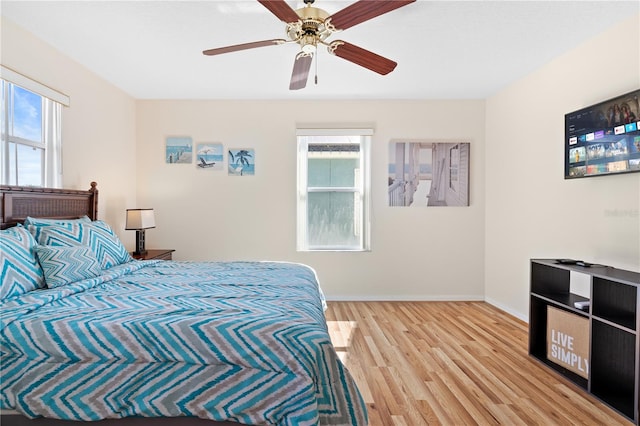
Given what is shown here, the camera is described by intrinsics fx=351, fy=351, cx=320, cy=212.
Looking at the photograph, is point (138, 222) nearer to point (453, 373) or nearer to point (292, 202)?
point (292, 202)

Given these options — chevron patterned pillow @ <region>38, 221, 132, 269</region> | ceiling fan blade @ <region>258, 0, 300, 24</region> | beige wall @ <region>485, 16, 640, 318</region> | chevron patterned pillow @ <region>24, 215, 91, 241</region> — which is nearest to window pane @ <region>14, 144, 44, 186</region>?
chevron patterned pillow @ <region>24, 215, 91, 241</region>

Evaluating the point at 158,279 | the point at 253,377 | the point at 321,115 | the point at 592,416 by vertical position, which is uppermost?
the point at 321,115

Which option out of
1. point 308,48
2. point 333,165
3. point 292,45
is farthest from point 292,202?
point 308,48

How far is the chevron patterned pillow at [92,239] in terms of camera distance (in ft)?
7.70

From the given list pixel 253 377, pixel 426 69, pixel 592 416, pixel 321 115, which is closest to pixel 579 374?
pixel 592 416

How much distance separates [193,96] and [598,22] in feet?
12.9

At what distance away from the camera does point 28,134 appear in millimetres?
2830

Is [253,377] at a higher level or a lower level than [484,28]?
lower

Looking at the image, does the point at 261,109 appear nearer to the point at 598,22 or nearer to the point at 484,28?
the point at 484,28

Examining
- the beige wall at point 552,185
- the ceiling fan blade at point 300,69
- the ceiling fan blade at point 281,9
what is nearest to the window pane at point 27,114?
the ceiling fan blade at point 300,69

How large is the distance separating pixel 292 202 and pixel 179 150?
1.55 meters

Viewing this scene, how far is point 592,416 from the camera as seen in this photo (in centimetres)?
197

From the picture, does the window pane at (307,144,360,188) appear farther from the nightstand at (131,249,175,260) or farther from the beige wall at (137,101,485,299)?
the nightstand at (131,249,175,260)

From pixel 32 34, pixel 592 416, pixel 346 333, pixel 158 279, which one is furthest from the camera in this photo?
pixel 346 333
